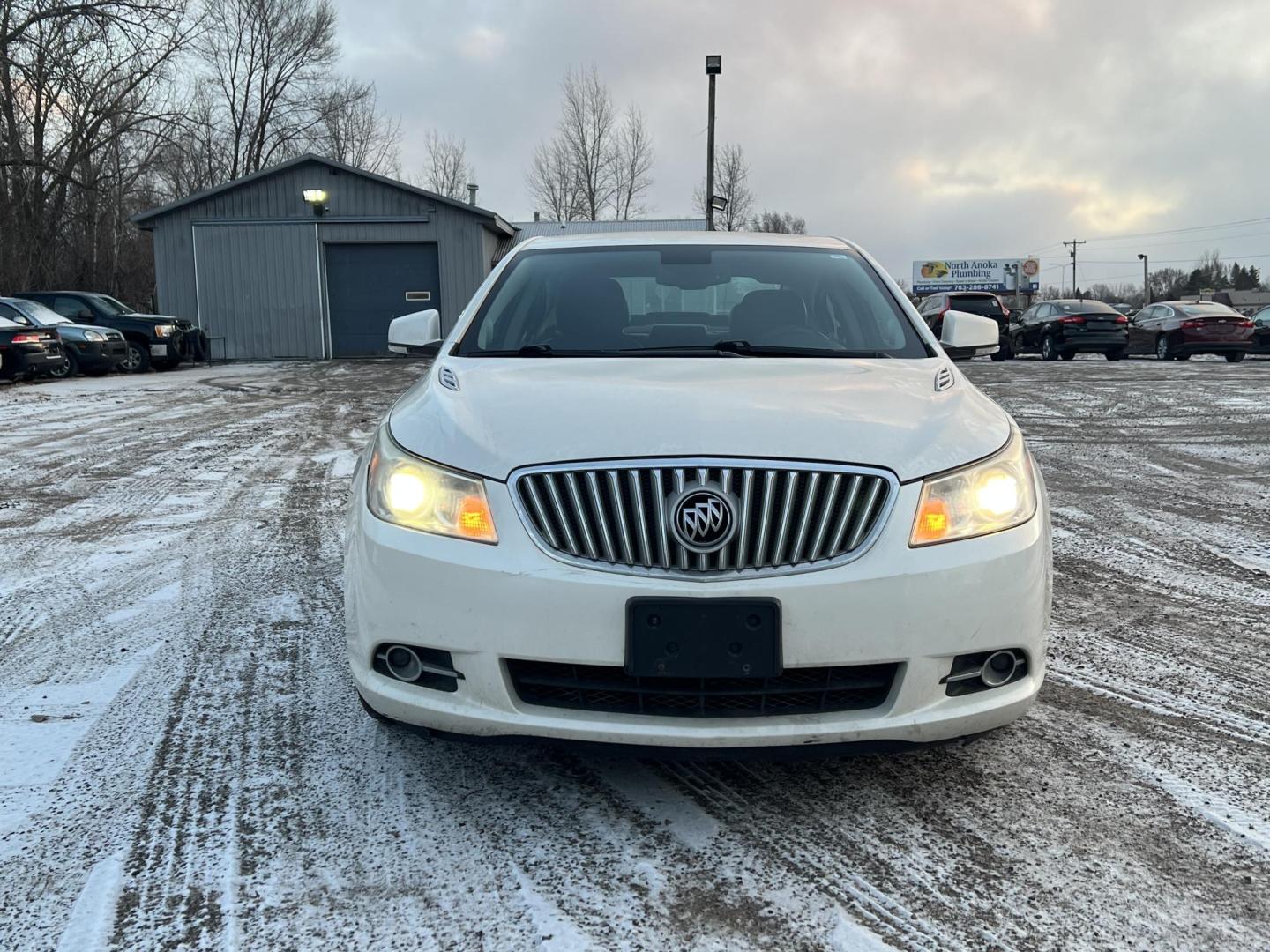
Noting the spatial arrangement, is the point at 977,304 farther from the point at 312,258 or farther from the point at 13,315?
the point at 13,315

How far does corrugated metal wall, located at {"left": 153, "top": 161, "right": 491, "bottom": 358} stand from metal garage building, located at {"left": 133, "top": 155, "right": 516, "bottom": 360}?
22mm

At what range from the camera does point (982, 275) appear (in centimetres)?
7469

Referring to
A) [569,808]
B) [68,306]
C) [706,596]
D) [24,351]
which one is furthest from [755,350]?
[68,306]

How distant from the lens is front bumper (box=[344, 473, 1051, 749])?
2127 mm

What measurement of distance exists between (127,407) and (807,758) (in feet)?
39.6

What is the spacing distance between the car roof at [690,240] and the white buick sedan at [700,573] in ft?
5.15

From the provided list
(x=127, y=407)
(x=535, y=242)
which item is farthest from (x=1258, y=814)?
(x=127, y=407)

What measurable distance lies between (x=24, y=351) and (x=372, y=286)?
9461 millimetres

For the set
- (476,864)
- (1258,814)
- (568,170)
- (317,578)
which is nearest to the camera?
(476,864)

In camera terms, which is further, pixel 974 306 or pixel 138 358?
pixel 974 306

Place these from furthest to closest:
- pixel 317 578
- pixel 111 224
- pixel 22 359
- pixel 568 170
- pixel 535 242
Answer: pixel 568 170 → pixel 111 224 → pixel 22 359 → pixel 317 578 → pixel 535 242

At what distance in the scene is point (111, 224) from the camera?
1478 inches

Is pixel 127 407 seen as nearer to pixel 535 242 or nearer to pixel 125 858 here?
pixel 535 242

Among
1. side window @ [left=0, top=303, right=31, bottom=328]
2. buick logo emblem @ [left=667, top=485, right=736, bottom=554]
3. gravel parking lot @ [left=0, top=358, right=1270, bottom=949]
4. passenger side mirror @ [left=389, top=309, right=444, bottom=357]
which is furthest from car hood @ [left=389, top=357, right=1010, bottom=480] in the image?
side window @ [left=0, top=303, right=31, bottom=328]
